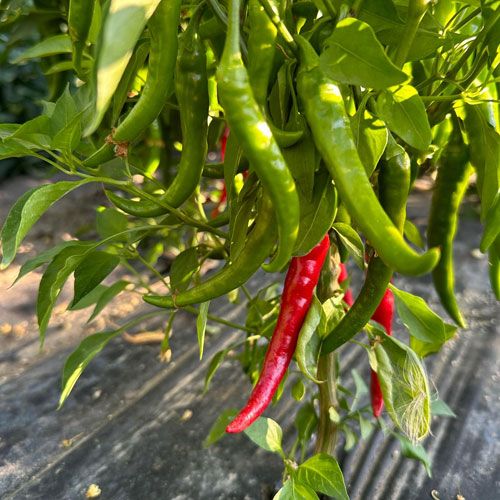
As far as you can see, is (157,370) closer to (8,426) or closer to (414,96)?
(8,426)

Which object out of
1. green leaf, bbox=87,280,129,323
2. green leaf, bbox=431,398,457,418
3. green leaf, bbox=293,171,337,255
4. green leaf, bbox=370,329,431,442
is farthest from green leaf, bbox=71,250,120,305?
green leaf, bbox=431,398,457,418

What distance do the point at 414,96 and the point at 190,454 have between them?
0.98m

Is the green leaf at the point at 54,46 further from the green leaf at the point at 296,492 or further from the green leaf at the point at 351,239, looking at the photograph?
the green leaf at the point at 296,492

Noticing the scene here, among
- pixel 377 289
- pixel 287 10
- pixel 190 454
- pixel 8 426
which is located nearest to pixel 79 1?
pixel 287 10

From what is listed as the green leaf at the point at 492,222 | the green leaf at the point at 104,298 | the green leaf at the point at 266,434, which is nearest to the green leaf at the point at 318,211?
the green leaf at the point at 492,222

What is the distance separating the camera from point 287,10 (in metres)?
0.60

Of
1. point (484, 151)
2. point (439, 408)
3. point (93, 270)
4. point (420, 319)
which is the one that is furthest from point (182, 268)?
point (439, 408)

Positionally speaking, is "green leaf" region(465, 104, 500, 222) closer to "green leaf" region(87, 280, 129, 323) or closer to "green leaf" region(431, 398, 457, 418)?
"green leaf" region(431, 398, 457, 418)

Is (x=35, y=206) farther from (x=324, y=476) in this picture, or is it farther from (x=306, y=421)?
(x=306, y=421)

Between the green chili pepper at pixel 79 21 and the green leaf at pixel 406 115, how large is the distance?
12.5 inches

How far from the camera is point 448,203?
35.0 inches

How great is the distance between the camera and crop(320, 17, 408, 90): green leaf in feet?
1.56

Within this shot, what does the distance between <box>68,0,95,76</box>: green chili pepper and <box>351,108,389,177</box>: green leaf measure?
→ 1.00 feet

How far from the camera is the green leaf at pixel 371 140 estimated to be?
601mm
